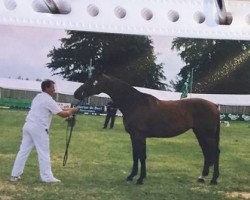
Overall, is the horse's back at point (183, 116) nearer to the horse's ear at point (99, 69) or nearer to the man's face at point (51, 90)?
the horse's ear at point (99, 69)

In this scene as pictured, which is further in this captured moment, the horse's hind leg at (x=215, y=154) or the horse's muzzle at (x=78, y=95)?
the horse's hind leg at (x=215, y=154)

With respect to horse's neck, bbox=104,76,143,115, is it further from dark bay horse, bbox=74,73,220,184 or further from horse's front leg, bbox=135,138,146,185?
horse's front leg, bbox=135,138,146,185

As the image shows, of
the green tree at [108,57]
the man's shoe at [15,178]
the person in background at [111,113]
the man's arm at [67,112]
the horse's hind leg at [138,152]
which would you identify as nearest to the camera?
the green tree at [108,57]

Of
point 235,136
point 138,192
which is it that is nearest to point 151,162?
point 138,192

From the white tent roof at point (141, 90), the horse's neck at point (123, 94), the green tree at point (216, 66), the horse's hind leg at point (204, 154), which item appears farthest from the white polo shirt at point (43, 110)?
the horse's hind leg at point (204, 154)

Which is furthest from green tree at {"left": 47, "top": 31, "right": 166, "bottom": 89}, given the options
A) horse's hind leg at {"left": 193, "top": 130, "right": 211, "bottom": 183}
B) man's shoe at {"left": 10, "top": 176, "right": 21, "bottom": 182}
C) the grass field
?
man's shoe at {"left": 10, "top": 176, "right": 21, "bottom": 182}

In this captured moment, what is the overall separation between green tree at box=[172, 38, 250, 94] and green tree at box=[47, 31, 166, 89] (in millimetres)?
182

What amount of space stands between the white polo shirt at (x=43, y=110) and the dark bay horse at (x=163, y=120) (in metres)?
0.39

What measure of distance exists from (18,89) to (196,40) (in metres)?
1.12

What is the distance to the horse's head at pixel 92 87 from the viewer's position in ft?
14.2

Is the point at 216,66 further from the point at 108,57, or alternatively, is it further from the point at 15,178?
the point at 15,178

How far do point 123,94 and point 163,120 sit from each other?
1.27 ft

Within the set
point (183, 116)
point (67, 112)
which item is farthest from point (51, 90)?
point (183, 116)

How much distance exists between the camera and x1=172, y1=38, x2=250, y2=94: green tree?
432 centimetres
